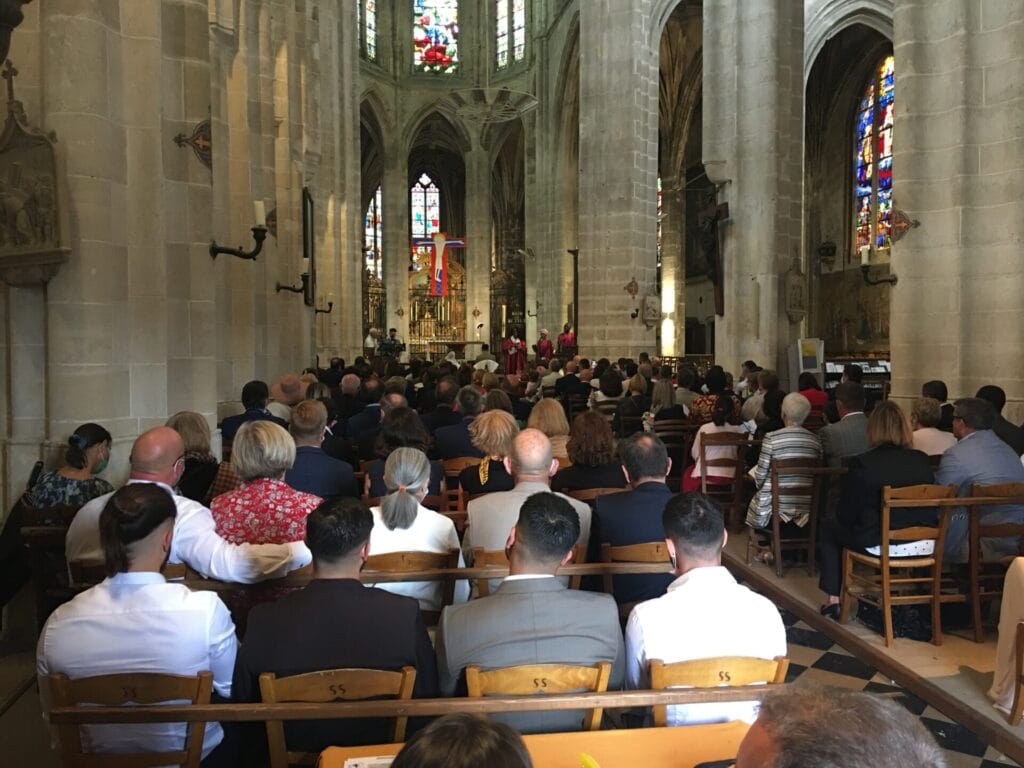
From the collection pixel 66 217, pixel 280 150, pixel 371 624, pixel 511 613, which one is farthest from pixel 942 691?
pixel 280 150

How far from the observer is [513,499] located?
168 inches

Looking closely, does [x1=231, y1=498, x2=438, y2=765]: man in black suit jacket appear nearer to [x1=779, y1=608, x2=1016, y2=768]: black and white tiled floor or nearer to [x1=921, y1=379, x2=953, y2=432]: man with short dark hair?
[x1=779, y1=608, x2=1016, y2=768]: black and white tiled floor

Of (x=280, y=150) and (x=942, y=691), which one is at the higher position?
(x=280, y=150)

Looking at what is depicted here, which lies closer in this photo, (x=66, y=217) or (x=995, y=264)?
(x=66, y=217)

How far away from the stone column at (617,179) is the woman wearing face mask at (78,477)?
15.5m

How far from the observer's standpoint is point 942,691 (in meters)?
4.44

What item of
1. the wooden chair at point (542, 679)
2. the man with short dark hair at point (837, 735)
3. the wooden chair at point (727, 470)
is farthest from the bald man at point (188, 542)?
the wooden chair at point (727, 470)

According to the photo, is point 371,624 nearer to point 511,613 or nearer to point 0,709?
point 511,613

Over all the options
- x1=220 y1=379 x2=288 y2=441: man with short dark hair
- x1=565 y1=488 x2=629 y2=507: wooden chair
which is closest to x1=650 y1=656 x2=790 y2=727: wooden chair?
x1=565 y1=488 x2=629 y2=507: wooden chair

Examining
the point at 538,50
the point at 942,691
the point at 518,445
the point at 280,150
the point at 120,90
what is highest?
the point at 538,50

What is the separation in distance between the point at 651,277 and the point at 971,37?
11.0 meters

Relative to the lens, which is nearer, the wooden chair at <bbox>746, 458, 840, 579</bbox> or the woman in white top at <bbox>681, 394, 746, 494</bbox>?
the wooden chair at <bbox>746, 458, 840, 579</bbox>

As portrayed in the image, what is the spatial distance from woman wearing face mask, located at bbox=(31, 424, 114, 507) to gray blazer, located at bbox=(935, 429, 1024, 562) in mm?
5085

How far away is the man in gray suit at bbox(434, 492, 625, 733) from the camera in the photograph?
2.66 metres
